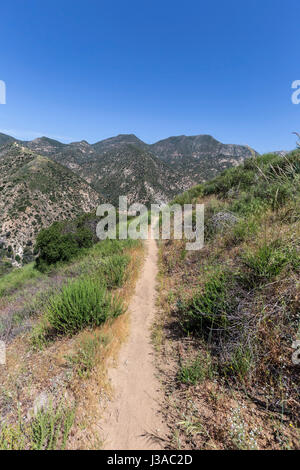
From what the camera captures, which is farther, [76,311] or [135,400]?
[76,311]

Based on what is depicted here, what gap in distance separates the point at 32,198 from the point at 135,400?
72.3m

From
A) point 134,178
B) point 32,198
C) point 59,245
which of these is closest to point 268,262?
point 59,245

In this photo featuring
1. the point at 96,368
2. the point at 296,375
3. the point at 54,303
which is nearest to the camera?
the point at 296,375

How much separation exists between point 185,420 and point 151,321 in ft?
6.02

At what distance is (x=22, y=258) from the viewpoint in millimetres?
54812

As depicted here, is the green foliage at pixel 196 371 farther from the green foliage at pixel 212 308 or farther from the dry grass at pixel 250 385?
the green foliage at pixel 212 308

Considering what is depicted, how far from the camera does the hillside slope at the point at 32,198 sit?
185ft

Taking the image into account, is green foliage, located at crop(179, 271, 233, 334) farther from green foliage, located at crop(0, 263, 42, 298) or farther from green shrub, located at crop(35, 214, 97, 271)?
green shrub, located at crop(35, 214, 97, 271)

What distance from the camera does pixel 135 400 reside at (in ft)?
7.12

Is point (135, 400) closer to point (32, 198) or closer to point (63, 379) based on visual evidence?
point (63, 379)

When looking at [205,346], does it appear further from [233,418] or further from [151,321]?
[151,321]

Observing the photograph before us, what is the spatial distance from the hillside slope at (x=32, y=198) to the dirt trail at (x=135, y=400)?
65693 millimetres

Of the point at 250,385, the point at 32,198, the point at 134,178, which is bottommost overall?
the point at 250,385
